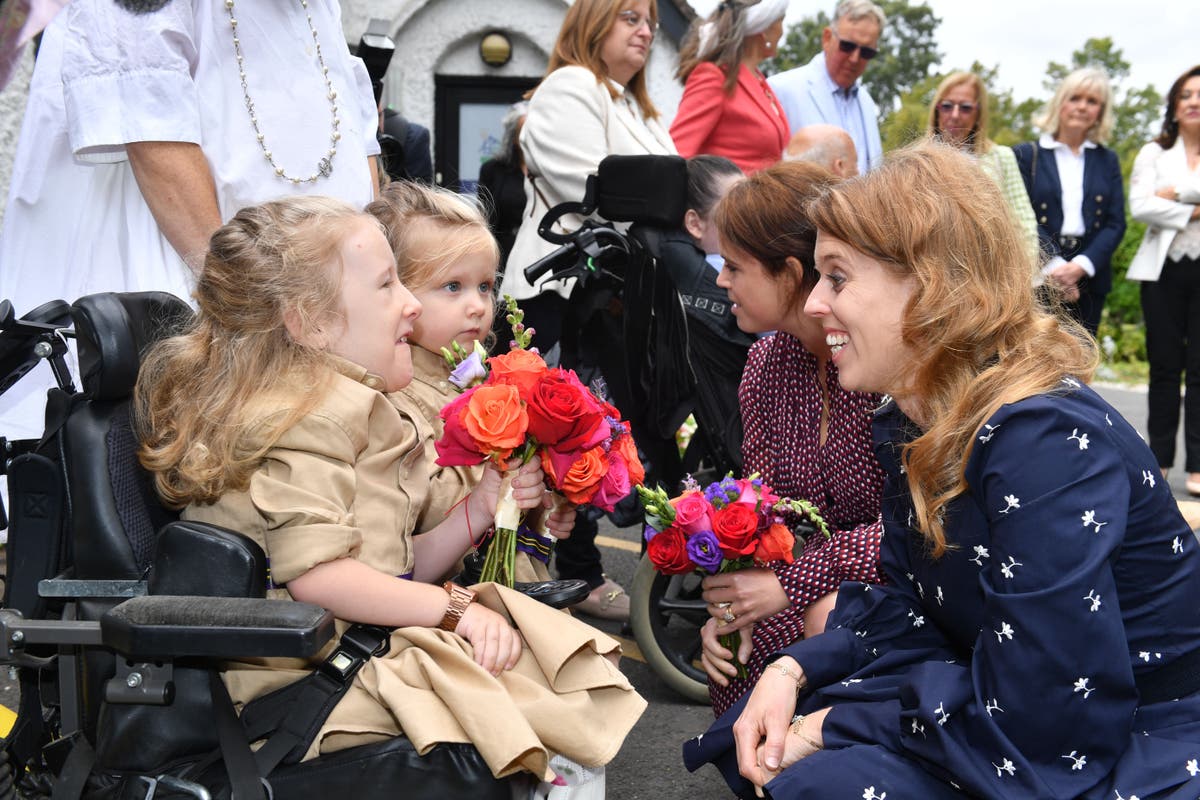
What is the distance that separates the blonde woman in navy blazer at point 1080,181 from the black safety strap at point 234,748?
5773 millimetres

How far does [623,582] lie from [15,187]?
121 inches

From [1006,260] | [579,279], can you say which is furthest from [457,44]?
[1006,260]

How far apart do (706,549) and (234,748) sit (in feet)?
3.97

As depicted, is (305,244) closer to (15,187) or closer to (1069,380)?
(15,187)

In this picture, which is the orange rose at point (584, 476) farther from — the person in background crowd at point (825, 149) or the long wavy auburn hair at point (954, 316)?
the person in background crowd at point (825, 149)

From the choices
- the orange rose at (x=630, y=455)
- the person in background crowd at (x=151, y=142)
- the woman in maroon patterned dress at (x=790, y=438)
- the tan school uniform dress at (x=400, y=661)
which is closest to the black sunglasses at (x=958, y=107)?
the woman in maroon patterned dress at (x=790, y=438)

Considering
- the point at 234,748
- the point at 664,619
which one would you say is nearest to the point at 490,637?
the point at 234,748

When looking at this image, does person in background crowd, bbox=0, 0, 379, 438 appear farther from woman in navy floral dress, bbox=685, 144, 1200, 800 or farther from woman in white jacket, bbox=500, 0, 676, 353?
woman in white jacket, bbox=500, 0, 676, 353

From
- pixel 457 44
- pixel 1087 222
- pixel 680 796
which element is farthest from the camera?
pixel 457 44

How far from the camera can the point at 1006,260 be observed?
195cm

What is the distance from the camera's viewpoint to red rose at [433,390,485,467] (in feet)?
7.14

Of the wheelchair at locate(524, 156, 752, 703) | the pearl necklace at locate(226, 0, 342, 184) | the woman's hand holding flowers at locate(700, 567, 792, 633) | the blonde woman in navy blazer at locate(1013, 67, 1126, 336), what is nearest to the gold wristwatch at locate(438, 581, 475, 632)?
the woman's hand holding flowers at locate(700, 567, 792, 633)

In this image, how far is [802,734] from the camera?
6.54 feet

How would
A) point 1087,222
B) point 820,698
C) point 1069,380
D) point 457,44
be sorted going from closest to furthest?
point 1069,380
point 820,698
point 1087,222
point 457,44
